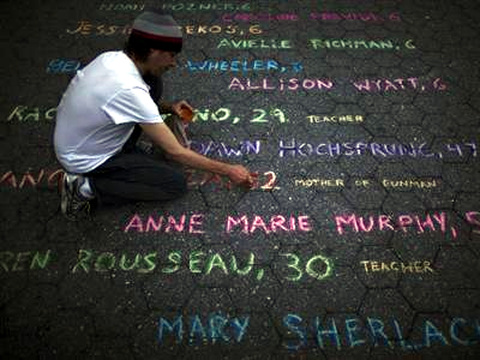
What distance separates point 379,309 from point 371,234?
1.88ft

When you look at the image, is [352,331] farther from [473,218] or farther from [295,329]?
[473,218]

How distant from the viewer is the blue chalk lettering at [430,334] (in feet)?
8.08

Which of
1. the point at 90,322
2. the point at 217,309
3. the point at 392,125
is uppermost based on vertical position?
the point at 392,125

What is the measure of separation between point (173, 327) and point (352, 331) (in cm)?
113

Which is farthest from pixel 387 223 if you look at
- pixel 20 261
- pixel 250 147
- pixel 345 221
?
pixel 20 261

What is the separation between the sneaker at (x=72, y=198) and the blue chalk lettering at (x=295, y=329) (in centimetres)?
170

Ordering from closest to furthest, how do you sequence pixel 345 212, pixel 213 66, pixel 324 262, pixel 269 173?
pixel 324 262 → pixel 345 212 → pixel 269 173 → pixel 213 66

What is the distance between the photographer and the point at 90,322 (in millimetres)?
2555

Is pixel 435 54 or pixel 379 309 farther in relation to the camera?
pixel 435 54

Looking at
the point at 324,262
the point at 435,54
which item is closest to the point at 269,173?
the point at 324,262

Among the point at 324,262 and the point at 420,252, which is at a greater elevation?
the point at 420,252

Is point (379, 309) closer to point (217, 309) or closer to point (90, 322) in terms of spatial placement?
point (217, 309)

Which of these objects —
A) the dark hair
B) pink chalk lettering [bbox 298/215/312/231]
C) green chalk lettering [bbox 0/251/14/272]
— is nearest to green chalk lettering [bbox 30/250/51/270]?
green chalk lettering [bbox 0/251/14/272]

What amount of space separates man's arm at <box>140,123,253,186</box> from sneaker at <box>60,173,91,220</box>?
75 centimetres
